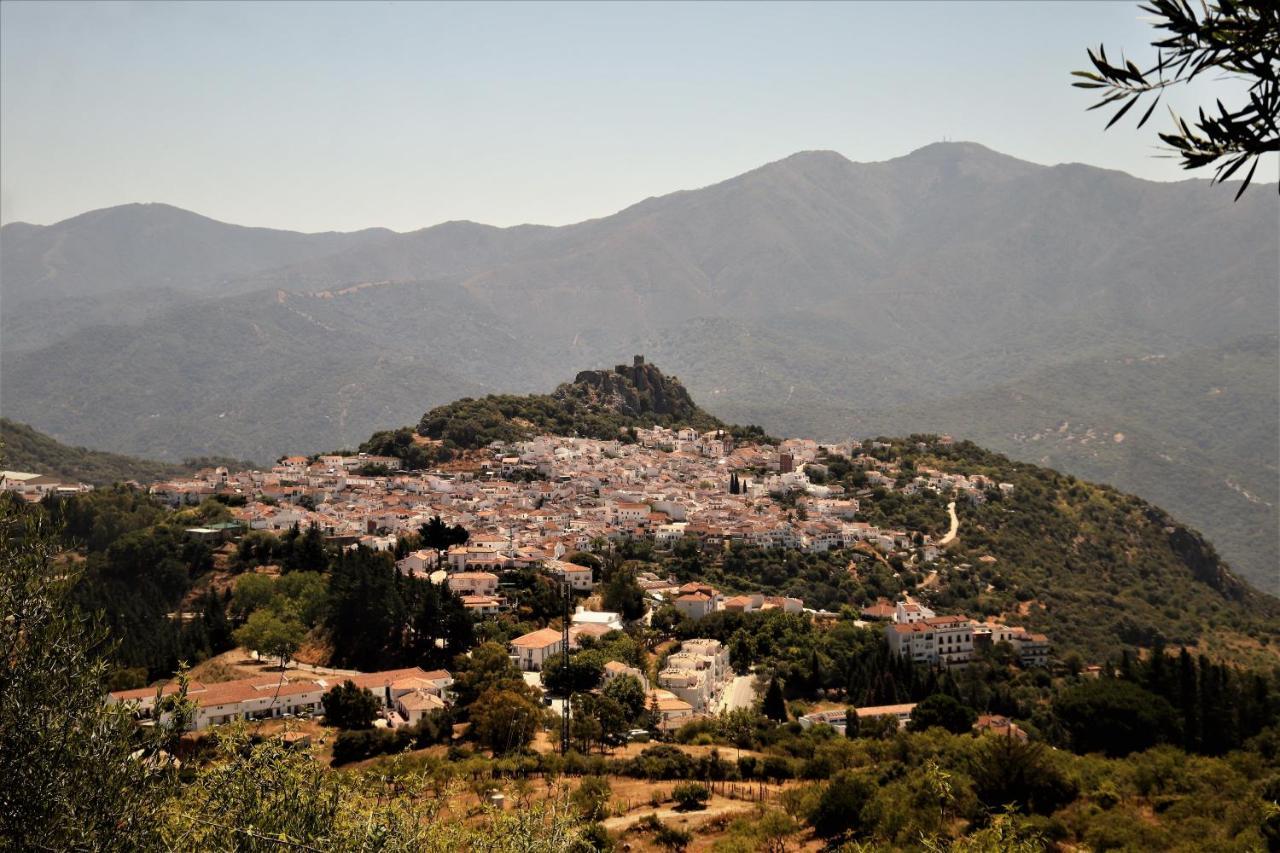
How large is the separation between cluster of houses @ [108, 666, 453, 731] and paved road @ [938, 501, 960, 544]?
39385 mm

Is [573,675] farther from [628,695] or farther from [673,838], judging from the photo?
[673,838]

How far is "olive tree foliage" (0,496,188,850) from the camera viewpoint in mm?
8258

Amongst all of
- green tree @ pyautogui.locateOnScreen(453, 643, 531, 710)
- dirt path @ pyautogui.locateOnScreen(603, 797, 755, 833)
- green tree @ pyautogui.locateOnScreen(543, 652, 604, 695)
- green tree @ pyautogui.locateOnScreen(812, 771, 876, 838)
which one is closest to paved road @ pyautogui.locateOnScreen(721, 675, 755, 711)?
green tree @ pyautogui.locateOnScreen(543, 652, 604, 695)

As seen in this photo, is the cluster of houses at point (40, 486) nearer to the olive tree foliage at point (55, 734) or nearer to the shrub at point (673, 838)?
the shrub at point (673, 838)

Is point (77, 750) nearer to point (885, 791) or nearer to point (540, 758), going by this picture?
point (885, 791)

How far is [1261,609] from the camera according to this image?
67375mm

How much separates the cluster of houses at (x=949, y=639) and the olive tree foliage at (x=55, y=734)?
36448 mm

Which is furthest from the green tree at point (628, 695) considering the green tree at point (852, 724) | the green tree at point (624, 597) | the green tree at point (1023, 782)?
the green tree at point (1023, 782)

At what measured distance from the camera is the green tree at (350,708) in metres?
29.9

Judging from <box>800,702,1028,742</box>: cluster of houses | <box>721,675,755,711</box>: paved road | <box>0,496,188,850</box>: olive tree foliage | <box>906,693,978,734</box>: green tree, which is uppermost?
<box>0,496,188,850</box>: olive tree foliage

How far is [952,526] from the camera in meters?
67.8

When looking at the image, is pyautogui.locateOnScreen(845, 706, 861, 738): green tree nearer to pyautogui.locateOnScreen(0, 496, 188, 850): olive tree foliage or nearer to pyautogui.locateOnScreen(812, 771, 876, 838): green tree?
pyautogui.locateOnScreen(812, 771, 876, 838): green tree

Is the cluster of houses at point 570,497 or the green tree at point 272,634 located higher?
the cluster of houses at point 570,497

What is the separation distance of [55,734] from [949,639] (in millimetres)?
40986
